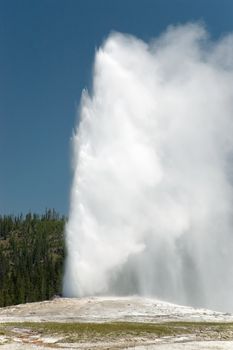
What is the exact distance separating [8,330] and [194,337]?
13859mm

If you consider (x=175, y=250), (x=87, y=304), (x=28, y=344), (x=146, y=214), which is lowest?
(x=28, y=344)

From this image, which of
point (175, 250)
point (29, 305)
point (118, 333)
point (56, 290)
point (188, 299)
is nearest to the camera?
point (118, 333)

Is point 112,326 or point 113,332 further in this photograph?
point 112,326

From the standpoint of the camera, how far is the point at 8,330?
132 ft

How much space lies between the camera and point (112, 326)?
38.8 metres

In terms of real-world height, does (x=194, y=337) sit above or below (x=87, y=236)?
below

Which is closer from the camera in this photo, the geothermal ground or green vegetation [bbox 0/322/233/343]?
the geothermal ground

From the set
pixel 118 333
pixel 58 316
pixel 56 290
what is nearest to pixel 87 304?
pixel 58 316

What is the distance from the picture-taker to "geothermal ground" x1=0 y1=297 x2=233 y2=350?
33031mm

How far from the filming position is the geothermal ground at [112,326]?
33031 mm

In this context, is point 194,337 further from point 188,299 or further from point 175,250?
point 175,250

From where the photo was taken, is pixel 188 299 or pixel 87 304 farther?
pixel 188 299

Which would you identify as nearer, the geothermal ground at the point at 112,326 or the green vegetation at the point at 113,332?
the geothermal ground at the point at 112,326

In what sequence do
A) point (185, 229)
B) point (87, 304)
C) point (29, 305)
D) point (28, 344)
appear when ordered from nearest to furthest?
point (28, 344)
point (87, 304)
point (29, 305)
point (185, 229)
